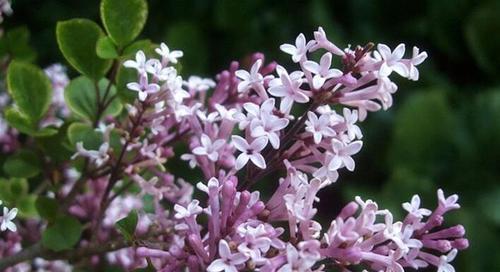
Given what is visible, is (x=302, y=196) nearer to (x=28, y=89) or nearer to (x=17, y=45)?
(x=28, y=89)

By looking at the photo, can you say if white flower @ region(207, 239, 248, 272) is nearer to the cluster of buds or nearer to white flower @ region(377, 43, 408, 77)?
the cluster of buds

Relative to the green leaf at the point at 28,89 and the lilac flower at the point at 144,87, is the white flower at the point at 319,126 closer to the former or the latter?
the lilac flower at the point at 144,87

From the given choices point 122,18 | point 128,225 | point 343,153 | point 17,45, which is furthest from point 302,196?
point 17,45

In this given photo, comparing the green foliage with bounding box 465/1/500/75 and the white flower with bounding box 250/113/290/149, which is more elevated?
the green foliage with bounding box 465/1/500/75

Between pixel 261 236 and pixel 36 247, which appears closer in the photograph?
pixel 261 236

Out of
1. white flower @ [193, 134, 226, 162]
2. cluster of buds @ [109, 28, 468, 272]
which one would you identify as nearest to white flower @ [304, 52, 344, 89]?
cluster of buds @ [109, 28, 468, 272]

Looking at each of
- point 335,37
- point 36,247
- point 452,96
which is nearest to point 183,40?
point 335,37

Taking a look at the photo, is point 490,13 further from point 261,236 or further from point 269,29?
point 261,236

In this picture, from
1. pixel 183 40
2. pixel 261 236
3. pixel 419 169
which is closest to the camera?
pixel 261 236
